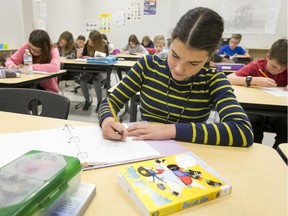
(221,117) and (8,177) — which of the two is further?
(221,117)

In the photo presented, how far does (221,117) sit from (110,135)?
42 centimetres

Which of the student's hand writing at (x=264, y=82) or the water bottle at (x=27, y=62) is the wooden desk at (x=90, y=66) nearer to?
the water bottle at (x=27, y=62)

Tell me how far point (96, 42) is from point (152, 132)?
3.31 metres

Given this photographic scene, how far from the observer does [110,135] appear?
0.74 metres

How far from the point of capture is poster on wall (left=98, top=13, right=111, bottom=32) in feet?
22.5

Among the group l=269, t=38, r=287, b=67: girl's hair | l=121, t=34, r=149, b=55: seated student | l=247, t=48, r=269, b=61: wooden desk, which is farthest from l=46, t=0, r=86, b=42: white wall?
l=269, t=38, r=287, b=67: girl's hair

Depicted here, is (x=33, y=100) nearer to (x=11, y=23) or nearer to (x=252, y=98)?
(x=252, y=98)

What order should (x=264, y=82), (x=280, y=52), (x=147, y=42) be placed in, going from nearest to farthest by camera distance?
(x=280, y=52)
(x=264, y=82)
(x=147, y=42)

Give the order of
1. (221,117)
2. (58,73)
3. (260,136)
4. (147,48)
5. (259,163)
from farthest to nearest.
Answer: (147,48) < (58,73) < (260,136) < (221,117) < (259,163)

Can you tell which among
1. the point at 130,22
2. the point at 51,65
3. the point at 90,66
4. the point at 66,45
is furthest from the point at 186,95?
the point at 130,22

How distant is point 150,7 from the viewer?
6.45 m

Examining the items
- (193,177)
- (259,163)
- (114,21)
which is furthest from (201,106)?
(114,21)

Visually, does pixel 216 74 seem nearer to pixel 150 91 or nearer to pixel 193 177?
pixel 150 91

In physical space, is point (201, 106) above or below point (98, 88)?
above
